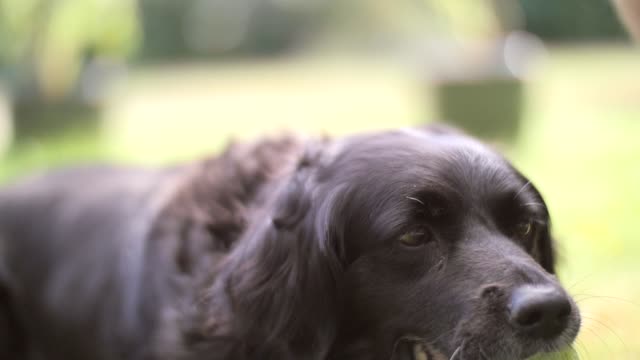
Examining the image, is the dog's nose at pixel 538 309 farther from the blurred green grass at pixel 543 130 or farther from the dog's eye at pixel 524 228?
the blurred green grass at pixel 543 130

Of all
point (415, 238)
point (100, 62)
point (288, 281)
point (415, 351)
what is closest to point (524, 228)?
point (415, 238)

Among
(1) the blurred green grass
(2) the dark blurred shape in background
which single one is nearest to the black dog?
(1) the blurred green grass

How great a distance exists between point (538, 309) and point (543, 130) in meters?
7.15

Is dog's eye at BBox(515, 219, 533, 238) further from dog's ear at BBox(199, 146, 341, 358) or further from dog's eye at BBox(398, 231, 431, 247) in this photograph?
dog's ear at BBox(199, 146, 341, 358)

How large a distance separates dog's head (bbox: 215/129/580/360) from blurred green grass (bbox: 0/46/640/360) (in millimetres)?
770

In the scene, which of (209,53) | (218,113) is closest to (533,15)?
(209,53)

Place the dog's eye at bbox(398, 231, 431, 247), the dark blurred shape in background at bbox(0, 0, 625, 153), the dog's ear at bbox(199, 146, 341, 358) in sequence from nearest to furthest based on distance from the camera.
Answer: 1. the dog's eye at bbox(398, 231, 431, 247)
2. the dog's ear at bbox(199, 146, 341, 358)
3. the dark blurred shape in background at bbox(0, 0, 625, 153)

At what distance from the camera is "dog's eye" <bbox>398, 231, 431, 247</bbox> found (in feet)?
8.24

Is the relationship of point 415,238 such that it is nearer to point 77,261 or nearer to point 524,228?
point 524,228

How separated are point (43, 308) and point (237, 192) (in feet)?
3.77

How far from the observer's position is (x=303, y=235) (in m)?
2.71

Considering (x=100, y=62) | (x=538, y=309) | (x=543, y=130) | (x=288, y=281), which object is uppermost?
(x=538, y=309)

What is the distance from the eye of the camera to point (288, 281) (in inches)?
105

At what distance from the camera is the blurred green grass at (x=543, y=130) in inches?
169
